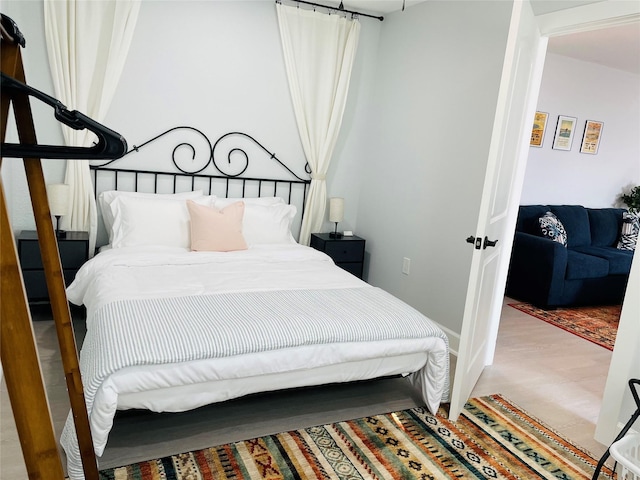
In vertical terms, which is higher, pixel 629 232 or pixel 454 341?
pixel 629 232

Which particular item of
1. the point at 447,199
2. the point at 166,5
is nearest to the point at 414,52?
the point at 447,199

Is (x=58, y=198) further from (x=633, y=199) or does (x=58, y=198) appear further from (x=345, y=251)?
(x=633, y=199)

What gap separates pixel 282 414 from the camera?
8.51 ft

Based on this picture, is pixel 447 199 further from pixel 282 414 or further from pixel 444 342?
pixel 282 414

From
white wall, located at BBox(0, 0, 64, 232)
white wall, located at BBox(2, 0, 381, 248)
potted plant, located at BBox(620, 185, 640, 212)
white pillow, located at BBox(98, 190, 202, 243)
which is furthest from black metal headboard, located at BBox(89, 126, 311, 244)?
potted plant, located at BBox(620, 185, 640, 212)

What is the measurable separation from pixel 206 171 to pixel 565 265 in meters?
3.33

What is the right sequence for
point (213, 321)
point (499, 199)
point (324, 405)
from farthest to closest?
point (499, 199), point (324, 405), point (213, 321)

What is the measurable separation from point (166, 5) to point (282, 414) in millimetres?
3021

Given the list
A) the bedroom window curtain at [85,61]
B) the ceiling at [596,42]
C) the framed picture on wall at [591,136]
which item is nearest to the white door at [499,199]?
the ceiling at [596,42]

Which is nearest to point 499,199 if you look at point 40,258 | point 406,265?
point 406,265

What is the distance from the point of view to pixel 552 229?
4.93 meters

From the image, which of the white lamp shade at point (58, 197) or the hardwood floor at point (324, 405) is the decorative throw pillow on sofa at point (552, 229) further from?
the white lamp shade at point (58, 197)

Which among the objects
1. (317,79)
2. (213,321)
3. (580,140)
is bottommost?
(213,321)

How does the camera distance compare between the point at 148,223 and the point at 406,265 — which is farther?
the point at 406,265
